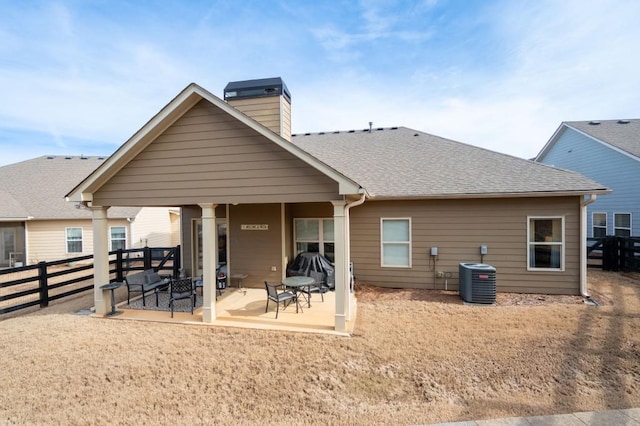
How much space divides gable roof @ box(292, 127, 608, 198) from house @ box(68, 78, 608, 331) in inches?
2.3

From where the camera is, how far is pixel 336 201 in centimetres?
584

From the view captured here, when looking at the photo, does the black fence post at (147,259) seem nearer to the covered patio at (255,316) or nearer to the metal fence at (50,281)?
the metal fence at (50,281)

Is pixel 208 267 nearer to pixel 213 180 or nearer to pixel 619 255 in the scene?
pixel 213 180

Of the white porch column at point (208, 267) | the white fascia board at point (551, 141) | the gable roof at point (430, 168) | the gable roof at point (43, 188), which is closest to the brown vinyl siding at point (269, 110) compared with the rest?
the gable roof at point (430, 168)

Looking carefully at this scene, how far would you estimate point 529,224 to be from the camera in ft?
28.0

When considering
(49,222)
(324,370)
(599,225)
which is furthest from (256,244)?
(599,225)

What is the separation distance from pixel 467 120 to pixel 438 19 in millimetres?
6465

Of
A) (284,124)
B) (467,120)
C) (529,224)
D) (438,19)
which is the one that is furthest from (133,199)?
(467,120)

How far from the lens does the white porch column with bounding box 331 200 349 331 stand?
5867 millimetres

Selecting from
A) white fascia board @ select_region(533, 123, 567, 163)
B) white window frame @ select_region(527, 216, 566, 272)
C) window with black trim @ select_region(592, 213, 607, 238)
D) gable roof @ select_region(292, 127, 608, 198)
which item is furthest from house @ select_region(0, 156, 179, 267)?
white fascia board @ select_region(533, 123, 567, 163)

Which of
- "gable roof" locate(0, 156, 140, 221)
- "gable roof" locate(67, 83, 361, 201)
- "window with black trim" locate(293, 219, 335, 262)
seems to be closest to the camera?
"gable roof" locate(67, 83, 361, 201)

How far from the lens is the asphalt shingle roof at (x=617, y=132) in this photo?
45.8 feet

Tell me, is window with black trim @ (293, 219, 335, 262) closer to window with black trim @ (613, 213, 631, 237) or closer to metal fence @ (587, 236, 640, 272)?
metal fence @ (587, 236, 640, 272)

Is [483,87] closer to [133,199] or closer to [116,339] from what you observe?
[133,199]
